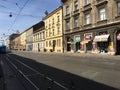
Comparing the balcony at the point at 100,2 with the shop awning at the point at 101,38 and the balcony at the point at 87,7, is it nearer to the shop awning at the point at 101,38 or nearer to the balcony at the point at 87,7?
the balcony at the point at 87,7

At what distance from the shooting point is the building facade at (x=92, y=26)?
34.1 m

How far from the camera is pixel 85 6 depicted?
42406 millimetres

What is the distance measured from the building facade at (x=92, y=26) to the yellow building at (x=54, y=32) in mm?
3850

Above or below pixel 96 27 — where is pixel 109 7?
above

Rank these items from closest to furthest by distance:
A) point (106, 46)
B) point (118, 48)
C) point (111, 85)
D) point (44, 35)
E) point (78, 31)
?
1. point (111, 85)
2. point (118, 48)
3. point (106, 46)
4. point (78, 31)
5. point (44, 35)

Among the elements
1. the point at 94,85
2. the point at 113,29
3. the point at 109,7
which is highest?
the point at 109,7

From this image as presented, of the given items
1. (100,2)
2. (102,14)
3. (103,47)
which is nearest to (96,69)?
(103,47)

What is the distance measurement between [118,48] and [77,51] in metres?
13.5

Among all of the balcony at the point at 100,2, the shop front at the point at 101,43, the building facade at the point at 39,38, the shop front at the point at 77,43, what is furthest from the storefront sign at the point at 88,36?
the building facade at the point at 39,38

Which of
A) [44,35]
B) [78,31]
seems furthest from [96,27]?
[44,35]

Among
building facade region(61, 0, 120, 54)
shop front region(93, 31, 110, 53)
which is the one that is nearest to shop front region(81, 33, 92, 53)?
building facade region(61, 0, 120, 54)

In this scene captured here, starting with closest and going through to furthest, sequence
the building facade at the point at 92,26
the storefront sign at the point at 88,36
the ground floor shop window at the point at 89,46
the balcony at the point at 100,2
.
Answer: the building facade at the point at 92,26
the balcony at the point at 100,2
the storefront sign at the point at 88,36
the ground floor shop window at the point at 89,46

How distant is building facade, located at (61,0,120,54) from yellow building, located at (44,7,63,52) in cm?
385

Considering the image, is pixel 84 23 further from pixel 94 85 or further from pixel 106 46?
pixel 94 85
